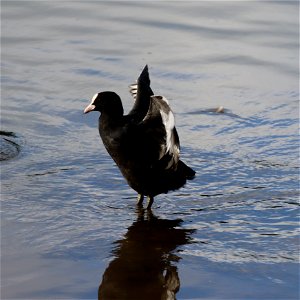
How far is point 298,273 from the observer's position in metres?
5.46

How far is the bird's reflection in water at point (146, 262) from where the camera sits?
520 centimetres

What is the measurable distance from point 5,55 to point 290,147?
3.83 meters

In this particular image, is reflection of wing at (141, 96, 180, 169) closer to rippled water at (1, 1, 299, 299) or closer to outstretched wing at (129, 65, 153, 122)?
outstretched wing at (129, 65, 153, 122)

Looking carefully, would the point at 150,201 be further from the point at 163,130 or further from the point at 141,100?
the point at 141,100

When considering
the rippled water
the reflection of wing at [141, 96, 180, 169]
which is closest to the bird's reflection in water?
the rippled water

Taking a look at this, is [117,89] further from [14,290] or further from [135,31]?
[14,290]

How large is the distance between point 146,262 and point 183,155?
6.87 ft

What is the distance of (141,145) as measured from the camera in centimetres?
643

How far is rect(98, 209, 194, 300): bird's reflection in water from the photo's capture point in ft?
17.1

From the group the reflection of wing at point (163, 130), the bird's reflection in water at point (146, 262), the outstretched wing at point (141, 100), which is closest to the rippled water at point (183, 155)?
the bird's reflection in water at point (146, 262)

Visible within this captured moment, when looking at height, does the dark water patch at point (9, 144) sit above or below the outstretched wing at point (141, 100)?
below

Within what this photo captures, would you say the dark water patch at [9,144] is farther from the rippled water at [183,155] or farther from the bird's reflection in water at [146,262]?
the bird's reflection in water at [146,262]

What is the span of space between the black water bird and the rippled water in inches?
9.0

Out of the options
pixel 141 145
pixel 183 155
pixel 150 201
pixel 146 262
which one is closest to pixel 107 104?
pixel 141 145
